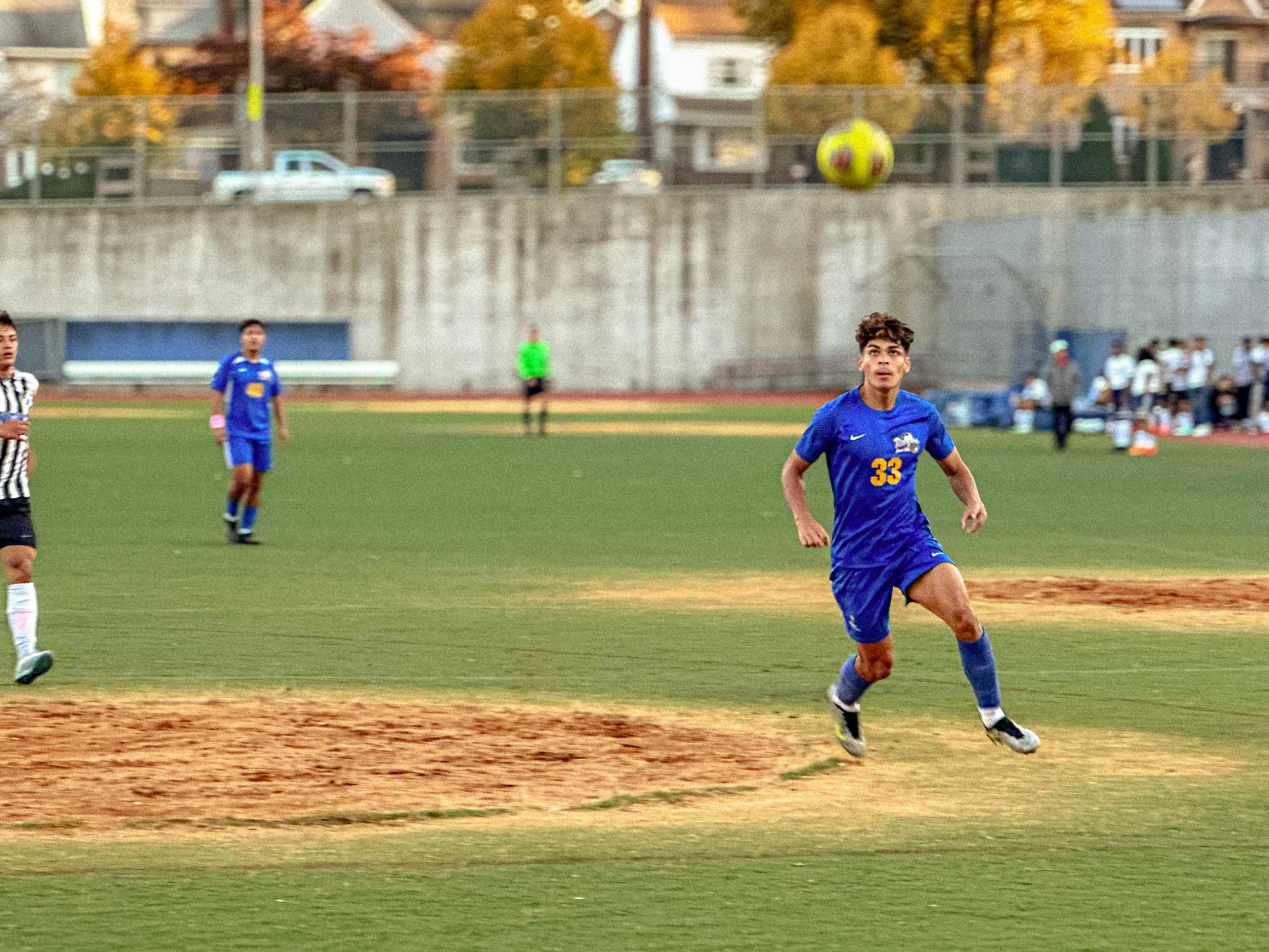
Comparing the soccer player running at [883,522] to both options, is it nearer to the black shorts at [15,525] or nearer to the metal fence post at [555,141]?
the black shorts at [15,525]

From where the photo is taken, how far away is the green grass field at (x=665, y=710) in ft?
21.2

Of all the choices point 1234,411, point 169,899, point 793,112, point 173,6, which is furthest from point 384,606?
point 173,6

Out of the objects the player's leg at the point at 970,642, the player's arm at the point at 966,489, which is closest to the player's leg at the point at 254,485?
the player's arm at the point at 966,489

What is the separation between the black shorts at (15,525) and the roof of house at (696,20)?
95346mm

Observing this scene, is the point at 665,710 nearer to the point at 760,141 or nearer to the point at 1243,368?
the point at 1243,368

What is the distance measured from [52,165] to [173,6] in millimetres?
65953

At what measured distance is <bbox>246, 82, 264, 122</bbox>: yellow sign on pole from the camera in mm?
51312

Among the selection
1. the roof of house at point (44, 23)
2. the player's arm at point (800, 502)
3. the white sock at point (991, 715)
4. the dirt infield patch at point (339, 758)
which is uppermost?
the roof of house at point (44, 23)

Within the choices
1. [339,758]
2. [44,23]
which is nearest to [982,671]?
[339,758]

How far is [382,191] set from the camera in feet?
176

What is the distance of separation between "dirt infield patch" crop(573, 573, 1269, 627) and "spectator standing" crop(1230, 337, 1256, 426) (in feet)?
72.2

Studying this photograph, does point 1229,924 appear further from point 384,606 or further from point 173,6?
point 173,6

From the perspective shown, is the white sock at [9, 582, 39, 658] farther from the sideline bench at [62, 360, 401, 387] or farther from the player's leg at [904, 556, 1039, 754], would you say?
the sideline bench at [62, 360, 401, 387]

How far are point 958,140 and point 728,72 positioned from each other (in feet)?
186
